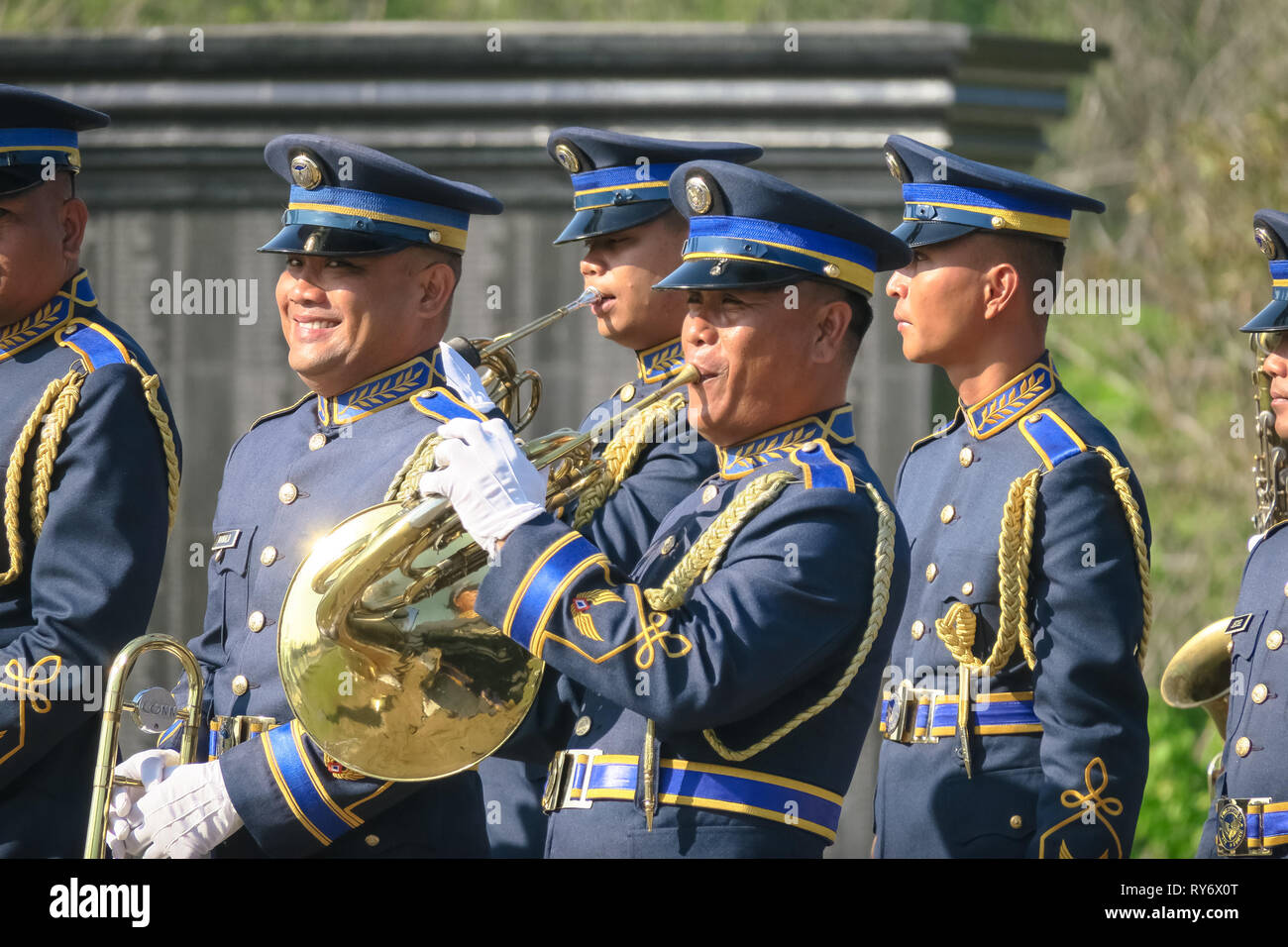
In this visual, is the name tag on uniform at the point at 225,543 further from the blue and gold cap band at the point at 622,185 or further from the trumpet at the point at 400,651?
the blue and gold cap band at the point at 622,185

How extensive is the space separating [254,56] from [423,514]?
18.1ft

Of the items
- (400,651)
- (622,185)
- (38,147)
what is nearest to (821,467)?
(400,651)

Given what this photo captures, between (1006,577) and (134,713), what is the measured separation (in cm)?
231

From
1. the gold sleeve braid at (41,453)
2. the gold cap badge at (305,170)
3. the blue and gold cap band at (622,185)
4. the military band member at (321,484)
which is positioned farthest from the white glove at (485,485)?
the blue and gold cap band at (622,185)

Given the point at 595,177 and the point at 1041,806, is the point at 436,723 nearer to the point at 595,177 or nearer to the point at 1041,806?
the point at 1041,806

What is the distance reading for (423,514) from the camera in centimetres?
442

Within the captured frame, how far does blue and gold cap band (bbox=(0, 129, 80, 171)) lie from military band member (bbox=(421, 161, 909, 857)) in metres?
1.76

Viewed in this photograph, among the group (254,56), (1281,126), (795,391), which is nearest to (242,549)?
(795,391)

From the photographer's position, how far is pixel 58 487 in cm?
516

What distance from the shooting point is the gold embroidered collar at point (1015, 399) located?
5648mm

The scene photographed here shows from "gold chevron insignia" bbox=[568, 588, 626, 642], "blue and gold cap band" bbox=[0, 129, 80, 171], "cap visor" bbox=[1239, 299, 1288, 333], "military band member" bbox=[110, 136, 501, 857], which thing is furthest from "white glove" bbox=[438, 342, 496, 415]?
"cap visor" bbox=[1239, 299, 1288, 333]

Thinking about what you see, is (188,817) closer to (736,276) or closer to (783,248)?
(736,276)

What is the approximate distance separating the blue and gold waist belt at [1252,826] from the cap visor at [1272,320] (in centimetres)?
124

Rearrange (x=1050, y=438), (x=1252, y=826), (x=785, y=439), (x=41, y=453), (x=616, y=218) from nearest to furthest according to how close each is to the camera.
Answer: (x=785, y=439) → (x=1252, y=826) → (x=41, y=453) → (x=1050, y=438) → (x=616, y=218)
